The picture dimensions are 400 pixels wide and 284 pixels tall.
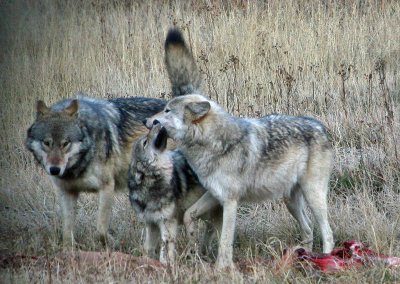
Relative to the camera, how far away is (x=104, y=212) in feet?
21.8

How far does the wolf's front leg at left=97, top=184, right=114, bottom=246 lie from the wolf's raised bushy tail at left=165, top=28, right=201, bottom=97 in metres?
1.12

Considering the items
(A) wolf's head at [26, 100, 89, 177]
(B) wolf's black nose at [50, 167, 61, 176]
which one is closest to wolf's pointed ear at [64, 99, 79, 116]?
(A) wolf's head at [26, 100, 89, 177]

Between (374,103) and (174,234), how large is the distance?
4.29 metres

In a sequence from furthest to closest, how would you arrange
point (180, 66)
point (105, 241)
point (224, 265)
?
point (180, 66) → point (105, 241) → point (224, 265)

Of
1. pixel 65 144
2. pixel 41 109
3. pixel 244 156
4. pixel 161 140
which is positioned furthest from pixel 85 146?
pixel 244 156

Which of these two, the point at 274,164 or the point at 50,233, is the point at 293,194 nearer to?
the point at 274,164

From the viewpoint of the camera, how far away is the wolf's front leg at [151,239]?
6.25 meters

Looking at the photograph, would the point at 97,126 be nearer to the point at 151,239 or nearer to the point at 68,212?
the point at 68,212

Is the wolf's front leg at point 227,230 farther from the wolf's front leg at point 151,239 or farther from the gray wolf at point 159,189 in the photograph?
the wolf's front leg at point 151,239

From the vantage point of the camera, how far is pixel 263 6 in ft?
42.5

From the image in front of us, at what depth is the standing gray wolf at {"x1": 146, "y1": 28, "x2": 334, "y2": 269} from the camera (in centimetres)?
600

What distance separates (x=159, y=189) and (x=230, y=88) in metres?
4.30

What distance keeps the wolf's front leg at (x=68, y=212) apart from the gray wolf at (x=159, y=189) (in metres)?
0.61

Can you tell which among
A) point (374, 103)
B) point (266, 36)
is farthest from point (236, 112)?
point (266, 36)
